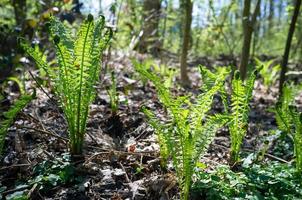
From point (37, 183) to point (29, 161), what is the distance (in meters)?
0.29

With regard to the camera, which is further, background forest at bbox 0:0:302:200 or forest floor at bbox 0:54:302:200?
forest floor at bbox 0:54:302:200

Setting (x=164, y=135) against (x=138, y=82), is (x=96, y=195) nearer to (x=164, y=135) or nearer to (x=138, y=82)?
(x=164, y=135)

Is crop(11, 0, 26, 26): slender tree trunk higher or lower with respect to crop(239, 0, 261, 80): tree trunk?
higher

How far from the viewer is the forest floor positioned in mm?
2023

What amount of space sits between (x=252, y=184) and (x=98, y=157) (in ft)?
3.14

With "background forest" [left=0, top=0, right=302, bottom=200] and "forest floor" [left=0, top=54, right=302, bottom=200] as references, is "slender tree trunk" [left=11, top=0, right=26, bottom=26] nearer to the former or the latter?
"forest floor" [left=0, top=54, right=302, bottom=200]

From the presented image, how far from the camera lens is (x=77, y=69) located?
2.16m

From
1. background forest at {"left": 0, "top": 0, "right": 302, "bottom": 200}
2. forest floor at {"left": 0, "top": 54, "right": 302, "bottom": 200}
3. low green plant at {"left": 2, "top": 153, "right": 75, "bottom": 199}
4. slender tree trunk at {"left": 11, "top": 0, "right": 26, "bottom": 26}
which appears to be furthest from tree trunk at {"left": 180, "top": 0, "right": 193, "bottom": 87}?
low green plant at {"left": 2, "top": 153, "right": 75, "bottom": 199}

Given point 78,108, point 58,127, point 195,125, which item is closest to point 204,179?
point 195,125

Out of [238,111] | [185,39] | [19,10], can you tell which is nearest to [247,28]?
[185,39]

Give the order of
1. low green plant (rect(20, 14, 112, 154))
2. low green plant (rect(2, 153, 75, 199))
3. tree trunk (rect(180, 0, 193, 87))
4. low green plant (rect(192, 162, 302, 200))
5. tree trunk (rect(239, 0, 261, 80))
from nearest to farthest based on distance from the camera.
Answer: low green plant (rect(192, 162, 302, 200)) < low green plant (rect(2, 153, 75, 199)) < low green plant (rect(20, 14, 112, 154)) < tree trunk (rect(239, 0, 261, 80)) < tree trunk (rect(180, 0, 193, 87))

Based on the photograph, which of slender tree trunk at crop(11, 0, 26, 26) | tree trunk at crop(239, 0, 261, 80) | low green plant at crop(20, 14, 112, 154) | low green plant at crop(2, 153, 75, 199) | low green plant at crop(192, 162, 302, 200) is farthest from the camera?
slender tree trunk at crop(11, 0, 26, 26)

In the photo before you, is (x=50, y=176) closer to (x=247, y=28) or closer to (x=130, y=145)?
(x=130, y=145)

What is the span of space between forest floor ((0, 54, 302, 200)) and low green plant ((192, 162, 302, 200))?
0.65ft
